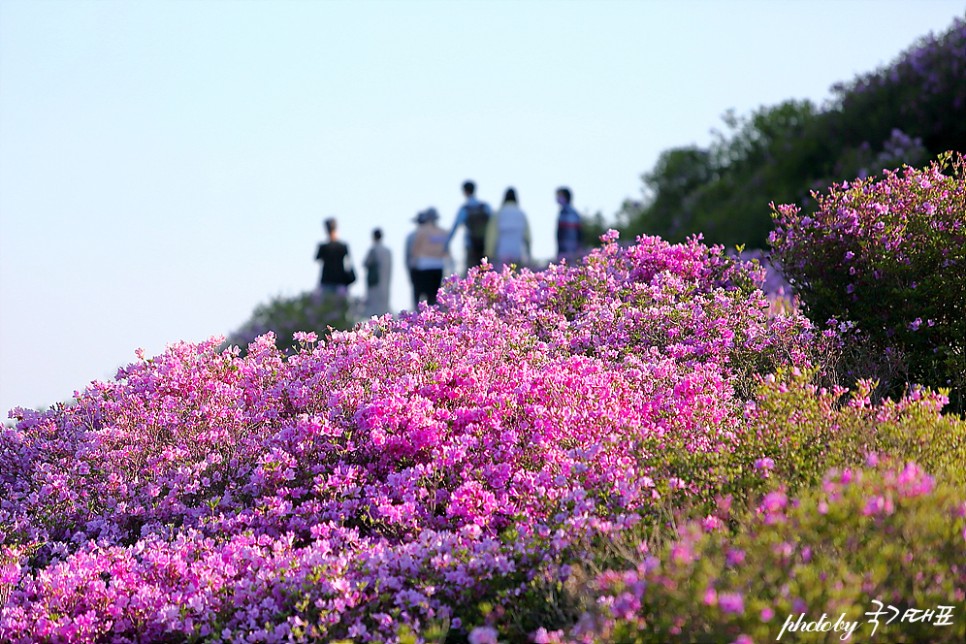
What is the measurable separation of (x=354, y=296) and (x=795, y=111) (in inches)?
581

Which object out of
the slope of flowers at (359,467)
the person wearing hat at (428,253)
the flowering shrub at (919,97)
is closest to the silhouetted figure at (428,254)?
the person wearing hat at (428,253)

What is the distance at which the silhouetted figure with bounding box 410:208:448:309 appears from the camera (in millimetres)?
22828

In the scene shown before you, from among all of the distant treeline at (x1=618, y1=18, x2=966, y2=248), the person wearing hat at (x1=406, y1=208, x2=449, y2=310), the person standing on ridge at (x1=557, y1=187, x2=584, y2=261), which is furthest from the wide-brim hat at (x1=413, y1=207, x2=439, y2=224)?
the distant treeline at (x1=618, y1=18, x2=966, y2=248)

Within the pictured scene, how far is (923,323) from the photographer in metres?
8.73

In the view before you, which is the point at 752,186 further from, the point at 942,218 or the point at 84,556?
the point at 84,556

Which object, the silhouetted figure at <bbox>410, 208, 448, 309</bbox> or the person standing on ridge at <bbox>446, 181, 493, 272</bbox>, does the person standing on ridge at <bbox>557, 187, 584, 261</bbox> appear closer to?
the person standing on ridge at <bbox>446, 181, 493, 272</bbox>

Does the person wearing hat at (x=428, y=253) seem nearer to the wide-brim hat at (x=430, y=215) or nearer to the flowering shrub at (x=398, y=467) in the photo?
the wide-brim hat at (x=430, y=215)

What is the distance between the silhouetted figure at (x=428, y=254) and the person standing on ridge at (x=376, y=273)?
2.11m

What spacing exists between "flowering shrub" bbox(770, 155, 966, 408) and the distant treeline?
1347cm

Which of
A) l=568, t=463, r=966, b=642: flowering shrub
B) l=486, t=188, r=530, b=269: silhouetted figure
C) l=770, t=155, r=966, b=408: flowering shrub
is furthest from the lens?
l=486, t=188, r=530, b=269: silhouetted figure

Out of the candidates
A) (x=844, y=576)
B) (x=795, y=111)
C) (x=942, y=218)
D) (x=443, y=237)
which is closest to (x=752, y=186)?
(x=795, y=111)

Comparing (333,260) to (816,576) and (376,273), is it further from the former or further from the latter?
(816,576)

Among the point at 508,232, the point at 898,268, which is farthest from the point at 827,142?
the point at 898,268

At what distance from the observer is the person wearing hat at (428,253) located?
22828mm
